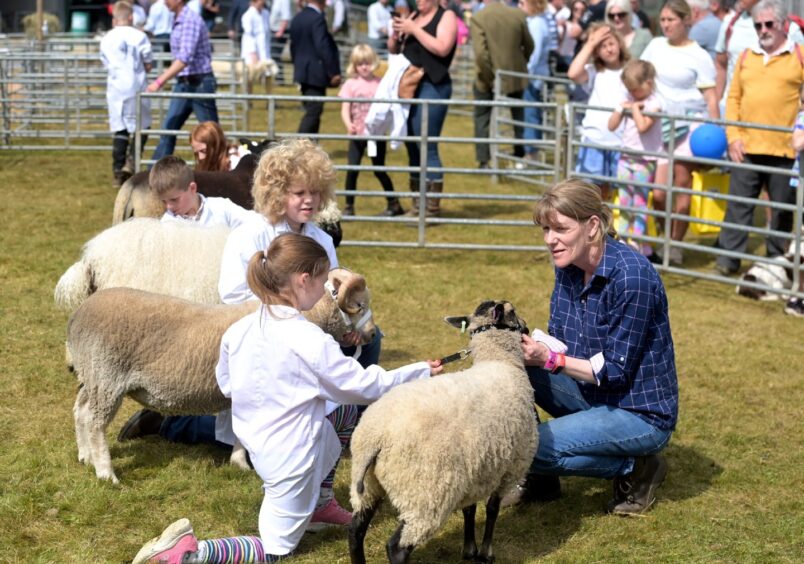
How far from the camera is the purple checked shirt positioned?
36.9 ft

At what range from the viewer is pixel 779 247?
8.55 meters

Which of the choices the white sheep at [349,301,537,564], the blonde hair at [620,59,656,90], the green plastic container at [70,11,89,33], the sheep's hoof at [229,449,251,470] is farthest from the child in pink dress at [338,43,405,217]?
the green plastic container at [70,11,89,33]

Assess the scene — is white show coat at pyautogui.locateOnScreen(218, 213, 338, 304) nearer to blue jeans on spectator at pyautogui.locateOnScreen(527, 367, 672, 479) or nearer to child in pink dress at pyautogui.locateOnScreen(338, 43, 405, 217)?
blue jeans on spectator at pyautogui.locateOnScreen(527, 367, 672, 479)

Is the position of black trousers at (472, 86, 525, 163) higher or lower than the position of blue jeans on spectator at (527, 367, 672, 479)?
higher

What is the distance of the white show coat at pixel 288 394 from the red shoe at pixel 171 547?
0.34 metres

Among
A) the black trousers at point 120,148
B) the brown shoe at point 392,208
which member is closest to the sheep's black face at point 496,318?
the brown shoe at point 392,208

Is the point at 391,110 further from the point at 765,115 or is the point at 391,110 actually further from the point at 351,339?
the point at 351,339

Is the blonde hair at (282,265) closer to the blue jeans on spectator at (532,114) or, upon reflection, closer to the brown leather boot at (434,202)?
the brown leather boot at (434,202)

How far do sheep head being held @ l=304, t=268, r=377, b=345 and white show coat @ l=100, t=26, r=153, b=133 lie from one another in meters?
7.62

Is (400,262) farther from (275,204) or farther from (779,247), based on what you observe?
(275,204)

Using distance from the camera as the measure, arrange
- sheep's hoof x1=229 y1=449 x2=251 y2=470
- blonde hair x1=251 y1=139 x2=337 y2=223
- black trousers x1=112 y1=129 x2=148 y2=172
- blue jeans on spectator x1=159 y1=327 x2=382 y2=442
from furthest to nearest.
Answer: black trousers x1=112 y1=129 x2=148 y2=172 → blue jeans on spectator x1=159 y1=327 x2=382 y2=442 → sheep's hoof x1=229 y1=449 x2=251 y2=470 → blonde hair x1=251 y1=139 x2=337 y2=223

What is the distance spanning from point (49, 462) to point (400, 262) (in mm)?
4666

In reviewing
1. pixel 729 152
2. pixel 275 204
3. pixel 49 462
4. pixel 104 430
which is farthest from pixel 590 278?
pixel 729 152

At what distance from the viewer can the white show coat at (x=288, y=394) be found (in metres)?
3.69
